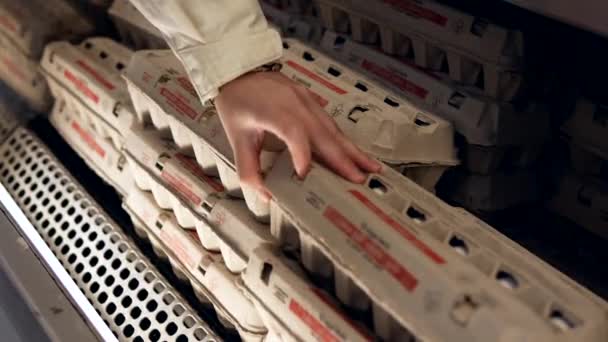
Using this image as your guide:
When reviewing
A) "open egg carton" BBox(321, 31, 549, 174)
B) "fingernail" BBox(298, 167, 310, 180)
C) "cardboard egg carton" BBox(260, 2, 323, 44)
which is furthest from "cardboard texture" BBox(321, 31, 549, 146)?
"fingernail" BBox(298, 167, 310, 180)

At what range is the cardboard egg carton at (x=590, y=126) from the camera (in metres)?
0.99

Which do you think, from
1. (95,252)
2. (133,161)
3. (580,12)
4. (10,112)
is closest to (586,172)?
(580,12)

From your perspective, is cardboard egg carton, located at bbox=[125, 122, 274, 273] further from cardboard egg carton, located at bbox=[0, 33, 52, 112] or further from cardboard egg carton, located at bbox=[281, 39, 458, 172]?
cardboard egg carton, located at bbox=[0, 33, 52, 112]

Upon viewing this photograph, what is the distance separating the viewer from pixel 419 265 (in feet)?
2.12

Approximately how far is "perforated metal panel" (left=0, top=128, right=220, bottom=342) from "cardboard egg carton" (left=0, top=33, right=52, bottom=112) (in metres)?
0.10

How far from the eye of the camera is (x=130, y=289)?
1170mm

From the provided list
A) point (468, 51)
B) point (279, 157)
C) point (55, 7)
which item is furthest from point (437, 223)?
point (55, 7)

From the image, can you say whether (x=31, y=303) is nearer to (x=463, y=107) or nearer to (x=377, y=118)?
(x=377, y=118)

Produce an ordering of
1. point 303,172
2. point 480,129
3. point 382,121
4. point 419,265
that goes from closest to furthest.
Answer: point 419,265 → point 303,172 → point 382,121 → point 480,129

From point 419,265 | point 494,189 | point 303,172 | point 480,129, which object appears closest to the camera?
point 419,265

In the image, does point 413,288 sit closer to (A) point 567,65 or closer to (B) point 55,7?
(A) point 567,65

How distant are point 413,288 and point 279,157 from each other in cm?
26

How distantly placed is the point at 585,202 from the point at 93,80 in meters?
1.01

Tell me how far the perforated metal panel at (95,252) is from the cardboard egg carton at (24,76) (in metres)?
0.10
